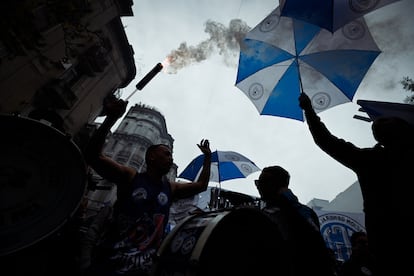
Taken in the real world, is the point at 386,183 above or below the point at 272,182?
below

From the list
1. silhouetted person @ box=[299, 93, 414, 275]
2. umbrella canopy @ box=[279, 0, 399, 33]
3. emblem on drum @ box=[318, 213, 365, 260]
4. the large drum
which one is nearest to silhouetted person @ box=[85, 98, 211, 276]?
the large drum

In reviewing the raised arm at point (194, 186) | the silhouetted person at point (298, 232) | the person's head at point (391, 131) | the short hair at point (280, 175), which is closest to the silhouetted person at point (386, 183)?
the person's head at point (391, 131)

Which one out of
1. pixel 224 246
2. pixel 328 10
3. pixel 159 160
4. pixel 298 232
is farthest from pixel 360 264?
pixel 328 10

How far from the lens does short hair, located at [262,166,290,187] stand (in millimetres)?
3020

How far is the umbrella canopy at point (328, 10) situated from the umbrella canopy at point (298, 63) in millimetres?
902

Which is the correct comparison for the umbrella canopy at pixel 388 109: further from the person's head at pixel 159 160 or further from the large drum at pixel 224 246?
the person's head at pixel 159 160

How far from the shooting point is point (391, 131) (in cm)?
201

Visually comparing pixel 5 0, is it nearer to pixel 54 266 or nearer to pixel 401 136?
pixel 54 266

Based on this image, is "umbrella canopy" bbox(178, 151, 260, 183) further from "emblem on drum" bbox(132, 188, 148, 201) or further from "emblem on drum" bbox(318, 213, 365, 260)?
"emblem on drum" bbox(132, 188, 148, 201)

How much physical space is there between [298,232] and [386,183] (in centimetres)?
105

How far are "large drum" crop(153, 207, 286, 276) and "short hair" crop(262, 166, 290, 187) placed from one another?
4.60 ft

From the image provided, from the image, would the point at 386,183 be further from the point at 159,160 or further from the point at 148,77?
the point at 148,77

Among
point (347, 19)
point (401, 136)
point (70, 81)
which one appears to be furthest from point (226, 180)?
point (70, 81)

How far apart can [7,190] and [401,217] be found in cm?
296
